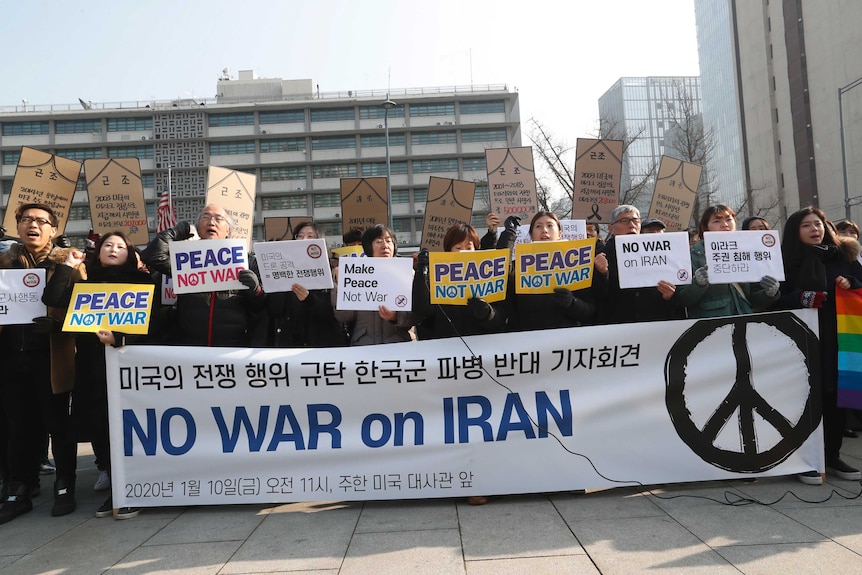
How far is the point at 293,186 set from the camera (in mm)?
61406

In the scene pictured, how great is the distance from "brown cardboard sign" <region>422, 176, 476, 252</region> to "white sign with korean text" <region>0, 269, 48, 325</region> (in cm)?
555

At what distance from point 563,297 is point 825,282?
2.03 metres

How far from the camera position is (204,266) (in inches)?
174

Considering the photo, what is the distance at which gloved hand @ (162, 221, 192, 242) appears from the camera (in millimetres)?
4910

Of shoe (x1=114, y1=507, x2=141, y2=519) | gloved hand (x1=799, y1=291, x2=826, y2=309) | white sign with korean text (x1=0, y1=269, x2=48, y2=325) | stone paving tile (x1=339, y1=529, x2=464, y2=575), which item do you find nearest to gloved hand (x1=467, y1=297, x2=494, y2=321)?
stone paving tile (x1=339, y1=529, x2=464, y2=575)

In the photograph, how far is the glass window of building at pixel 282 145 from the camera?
203ft

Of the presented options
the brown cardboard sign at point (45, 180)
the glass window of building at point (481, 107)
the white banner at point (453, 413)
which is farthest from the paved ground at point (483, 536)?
the glass window of building at point (481, 107)

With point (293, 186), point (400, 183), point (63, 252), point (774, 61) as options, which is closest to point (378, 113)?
point (400, 183)

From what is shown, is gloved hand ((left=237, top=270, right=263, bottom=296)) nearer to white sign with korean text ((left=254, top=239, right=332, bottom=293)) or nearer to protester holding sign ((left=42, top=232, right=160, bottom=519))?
white sign with korean text ((left=254, top=239, right=332, bottom=293))

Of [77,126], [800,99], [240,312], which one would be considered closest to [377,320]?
[240,312]

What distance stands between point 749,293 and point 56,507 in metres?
5.28

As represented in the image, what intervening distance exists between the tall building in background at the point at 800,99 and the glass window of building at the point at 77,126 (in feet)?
197

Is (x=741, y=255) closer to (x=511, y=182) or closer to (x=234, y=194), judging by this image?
(x=234, y=194)

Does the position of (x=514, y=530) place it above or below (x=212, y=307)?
below
